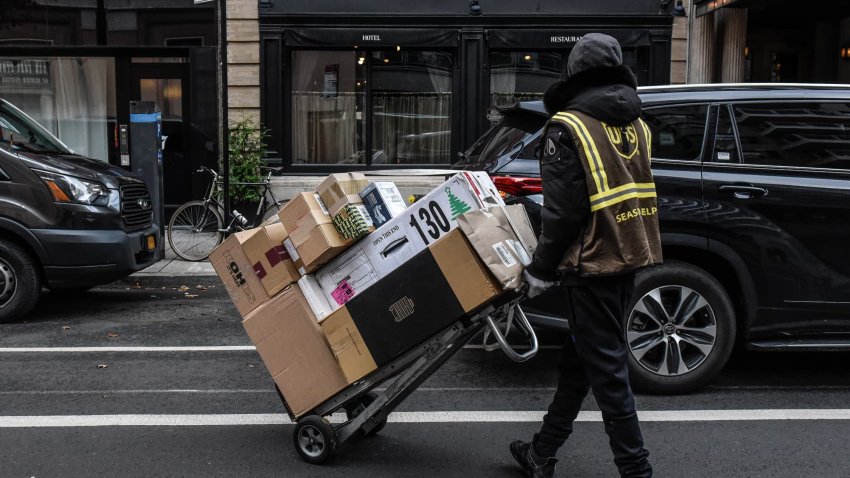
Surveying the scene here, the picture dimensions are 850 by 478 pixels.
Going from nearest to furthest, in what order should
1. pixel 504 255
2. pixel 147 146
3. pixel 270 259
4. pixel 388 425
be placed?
pixel 504 255 → pixel 270 259 → pixel 388 425 → pixel 147 146

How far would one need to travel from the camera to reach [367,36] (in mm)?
14023

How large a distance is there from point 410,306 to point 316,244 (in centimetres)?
57

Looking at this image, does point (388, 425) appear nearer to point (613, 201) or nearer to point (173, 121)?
point (613, 201)

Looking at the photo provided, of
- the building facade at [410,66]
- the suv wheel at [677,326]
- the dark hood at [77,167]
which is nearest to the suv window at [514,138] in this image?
the suv wheel at [677,326]

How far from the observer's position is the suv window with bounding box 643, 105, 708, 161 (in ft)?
18.8

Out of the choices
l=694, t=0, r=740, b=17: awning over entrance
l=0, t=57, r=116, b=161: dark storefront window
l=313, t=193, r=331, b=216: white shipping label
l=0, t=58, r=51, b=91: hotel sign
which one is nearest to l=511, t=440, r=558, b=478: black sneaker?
l=313, t=193, r=331, b=216: white shipping label

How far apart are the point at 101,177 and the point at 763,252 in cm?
574

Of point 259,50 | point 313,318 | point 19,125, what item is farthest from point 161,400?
point 259,50

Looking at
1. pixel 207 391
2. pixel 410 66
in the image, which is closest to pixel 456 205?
pixel 207 391

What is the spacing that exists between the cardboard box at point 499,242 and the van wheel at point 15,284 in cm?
523

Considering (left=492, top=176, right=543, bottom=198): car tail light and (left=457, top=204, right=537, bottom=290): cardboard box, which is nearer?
(left=457, top=204, right=537, bottom=290): cardboard box

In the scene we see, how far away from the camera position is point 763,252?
18.2 ft

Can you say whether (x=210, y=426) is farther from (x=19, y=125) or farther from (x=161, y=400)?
(x=19, y=125)

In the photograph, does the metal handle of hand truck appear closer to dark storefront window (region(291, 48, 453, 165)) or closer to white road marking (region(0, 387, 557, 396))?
white road marking (region(0, 387, 557, 396))
